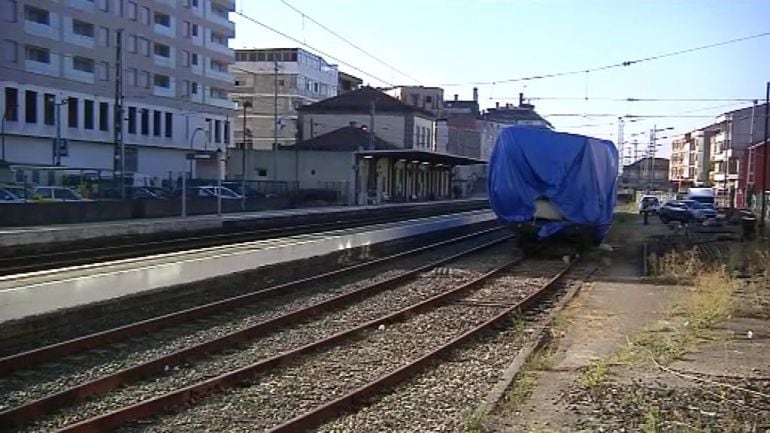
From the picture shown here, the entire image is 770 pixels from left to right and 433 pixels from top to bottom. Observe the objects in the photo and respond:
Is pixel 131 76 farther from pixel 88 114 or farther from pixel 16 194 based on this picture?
pixel 16 194

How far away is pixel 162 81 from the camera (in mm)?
72875

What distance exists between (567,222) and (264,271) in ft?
27.5

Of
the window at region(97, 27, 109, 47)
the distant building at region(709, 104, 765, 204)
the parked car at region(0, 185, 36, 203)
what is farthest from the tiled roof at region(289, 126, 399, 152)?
the parked car at region(0, 185, 36, 203)

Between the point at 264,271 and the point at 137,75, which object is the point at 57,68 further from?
the point at 264,271

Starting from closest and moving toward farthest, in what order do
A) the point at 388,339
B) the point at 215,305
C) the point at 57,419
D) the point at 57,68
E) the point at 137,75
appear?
the point at 57,419 → the point at 388,339 → the point at 215,305 → the point at 57,68 → the point at 137,75

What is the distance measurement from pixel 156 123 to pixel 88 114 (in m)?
8.81

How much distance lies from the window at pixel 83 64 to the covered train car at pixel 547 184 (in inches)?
1749

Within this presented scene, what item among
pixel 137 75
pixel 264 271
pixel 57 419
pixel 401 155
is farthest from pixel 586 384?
pixel 137 75

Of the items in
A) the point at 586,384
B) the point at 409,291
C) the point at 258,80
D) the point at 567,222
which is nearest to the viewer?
the point at 586,384

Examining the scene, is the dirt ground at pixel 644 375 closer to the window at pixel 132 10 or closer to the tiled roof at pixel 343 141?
the window at pixel 132 10

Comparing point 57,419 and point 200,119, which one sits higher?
point 200,119

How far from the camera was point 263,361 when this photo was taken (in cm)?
1025

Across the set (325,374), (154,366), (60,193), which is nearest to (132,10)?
(60,193)

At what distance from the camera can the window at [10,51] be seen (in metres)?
56.2
